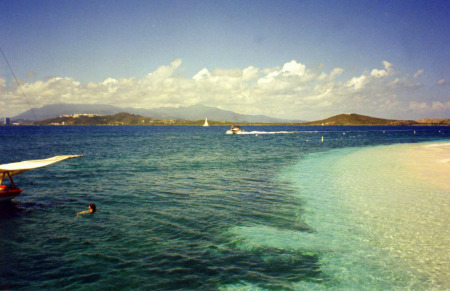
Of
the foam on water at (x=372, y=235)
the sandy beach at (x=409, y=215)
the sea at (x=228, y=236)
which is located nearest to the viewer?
the sea at (x=228, y=236)

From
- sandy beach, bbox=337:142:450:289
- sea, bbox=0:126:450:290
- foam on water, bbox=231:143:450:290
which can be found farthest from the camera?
sandy beach, bbox=337:142:450:289

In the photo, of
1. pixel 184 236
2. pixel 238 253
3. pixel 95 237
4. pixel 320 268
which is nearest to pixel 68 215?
pixel 95 237

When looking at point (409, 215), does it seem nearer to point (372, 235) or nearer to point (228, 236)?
point (372, 235)

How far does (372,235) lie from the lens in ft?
44.6

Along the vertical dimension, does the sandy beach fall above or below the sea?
above

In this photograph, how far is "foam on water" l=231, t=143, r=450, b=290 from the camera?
9883mm

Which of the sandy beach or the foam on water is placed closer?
the foam on water

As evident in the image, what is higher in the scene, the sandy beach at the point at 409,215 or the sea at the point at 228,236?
the sandy beach at the point at 409,215

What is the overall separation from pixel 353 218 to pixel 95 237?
14.5 meters

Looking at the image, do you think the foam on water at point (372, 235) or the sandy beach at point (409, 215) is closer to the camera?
the foam on water at point (372, 235)

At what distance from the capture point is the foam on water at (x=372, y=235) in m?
9.88

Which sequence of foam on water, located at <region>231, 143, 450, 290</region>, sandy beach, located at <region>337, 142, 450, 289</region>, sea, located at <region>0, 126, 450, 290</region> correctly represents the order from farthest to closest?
sandy beach, located at <region>337, 142, 450, 289</region>, foam on water, located at <region>231, 143, 450, 290</region>, sea, located at <region>0, 126, 450, 290</region>

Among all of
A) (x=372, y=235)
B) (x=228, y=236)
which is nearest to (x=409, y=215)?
(x=372, y=235)

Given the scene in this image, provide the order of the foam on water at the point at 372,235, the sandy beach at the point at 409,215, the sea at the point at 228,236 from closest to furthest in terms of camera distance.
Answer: the sea at the point at 228,236, the foam on water at the point at 372,235, the sandy beach at the point at 409,215
